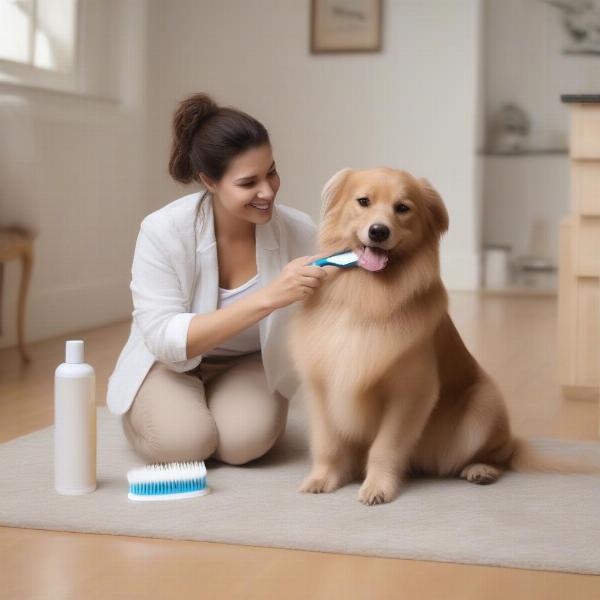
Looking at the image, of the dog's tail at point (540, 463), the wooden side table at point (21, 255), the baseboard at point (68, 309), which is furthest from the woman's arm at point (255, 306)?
the baseboard at point (68, 309)

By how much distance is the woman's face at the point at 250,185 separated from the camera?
2.32 m

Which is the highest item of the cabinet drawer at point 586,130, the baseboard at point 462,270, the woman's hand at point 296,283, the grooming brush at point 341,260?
the cabinet drawer at point 586,130

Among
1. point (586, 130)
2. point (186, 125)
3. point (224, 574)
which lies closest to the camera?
point (224, 574)

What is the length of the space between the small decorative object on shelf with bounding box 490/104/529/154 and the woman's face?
4.74 meters

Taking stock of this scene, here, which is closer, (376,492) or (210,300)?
(376,492)

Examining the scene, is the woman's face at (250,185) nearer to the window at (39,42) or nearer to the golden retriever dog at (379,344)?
the golden retriever dog at (379,344)

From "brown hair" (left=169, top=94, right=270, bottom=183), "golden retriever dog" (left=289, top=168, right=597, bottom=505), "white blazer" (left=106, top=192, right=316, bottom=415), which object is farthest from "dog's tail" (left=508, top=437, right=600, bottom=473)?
"brown hair" (left=169, top=94, right=270, bottom=183)

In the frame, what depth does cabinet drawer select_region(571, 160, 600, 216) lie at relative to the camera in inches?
134

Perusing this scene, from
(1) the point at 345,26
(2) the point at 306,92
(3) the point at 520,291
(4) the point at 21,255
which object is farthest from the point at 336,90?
(4) the point at 21,255

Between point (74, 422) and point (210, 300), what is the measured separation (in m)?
0.48

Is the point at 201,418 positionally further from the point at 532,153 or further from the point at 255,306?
the point at 532,153

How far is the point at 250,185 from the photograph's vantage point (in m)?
2.35

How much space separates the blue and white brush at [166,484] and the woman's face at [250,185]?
1.99 ft

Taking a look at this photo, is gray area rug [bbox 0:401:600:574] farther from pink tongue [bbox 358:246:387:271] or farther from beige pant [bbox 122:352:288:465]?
pink tongue [bbox 358:246:387:271]
